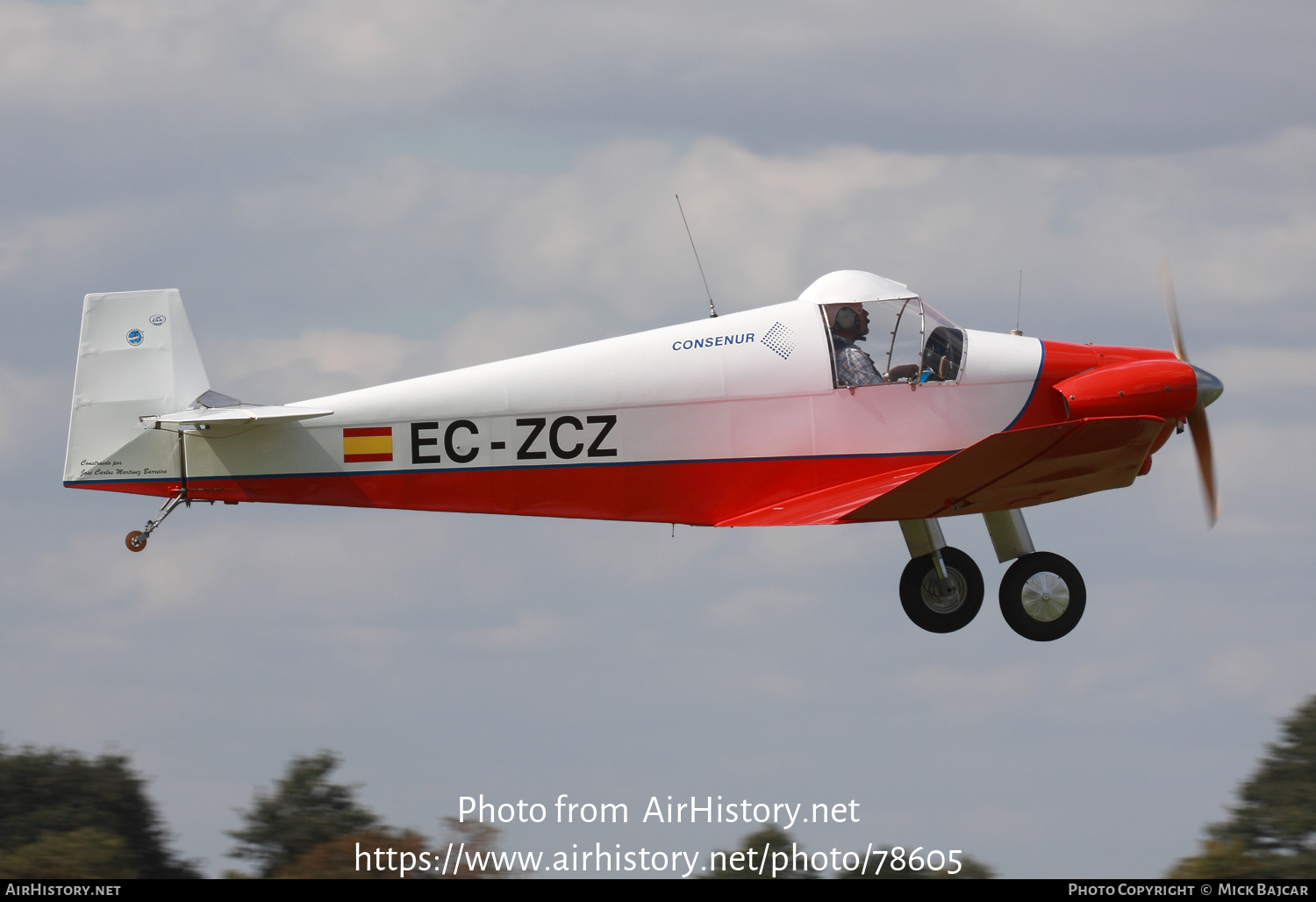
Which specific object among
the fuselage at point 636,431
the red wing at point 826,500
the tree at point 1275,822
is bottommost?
the tree at point 1275,822

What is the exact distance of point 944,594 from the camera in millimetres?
12992

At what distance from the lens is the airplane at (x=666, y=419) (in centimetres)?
1226

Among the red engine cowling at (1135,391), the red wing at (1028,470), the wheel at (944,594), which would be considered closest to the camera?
the red wing at (1028,470)

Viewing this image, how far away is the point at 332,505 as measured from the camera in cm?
1256

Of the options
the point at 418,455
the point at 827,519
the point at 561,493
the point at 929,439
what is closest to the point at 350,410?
the point at 418,455

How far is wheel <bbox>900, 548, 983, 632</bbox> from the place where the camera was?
13.0 metres

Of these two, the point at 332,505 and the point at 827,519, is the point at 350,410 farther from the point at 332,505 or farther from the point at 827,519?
the point at 827,519

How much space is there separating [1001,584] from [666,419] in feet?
11.3

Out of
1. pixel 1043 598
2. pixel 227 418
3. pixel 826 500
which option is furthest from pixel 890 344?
pixel 227 418

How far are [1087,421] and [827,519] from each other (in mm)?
2231

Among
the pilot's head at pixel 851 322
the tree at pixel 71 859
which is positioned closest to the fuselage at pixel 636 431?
the pilot's head at pixel 851 322

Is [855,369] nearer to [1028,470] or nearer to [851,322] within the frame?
[851,322]

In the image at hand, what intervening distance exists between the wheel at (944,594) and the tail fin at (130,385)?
684cm

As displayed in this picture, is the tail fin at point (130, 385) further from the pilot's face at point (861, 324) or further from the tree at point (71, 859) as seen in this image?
the pilot's face at point (861, 324)
